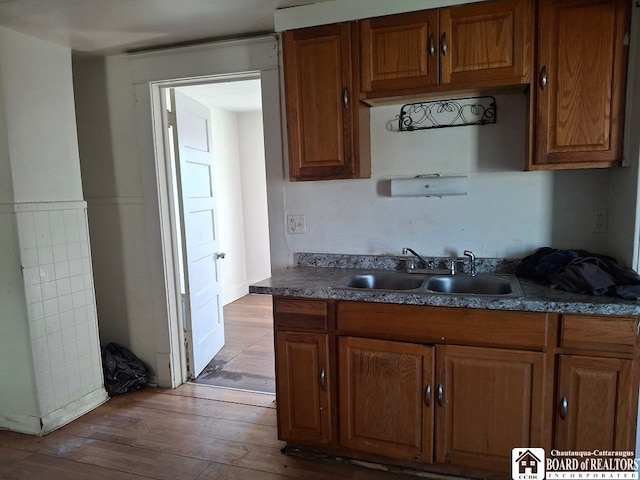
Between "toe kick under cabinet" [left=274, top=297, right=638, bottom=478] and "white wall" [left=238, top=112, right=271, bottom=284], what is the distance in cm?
355

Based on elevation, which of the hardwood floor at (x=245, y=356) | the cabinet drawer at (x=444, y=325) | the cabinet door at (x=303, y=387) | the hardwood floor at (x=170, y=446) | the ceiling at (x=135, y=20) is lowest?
the hardwood floor at (x=170, y=446)

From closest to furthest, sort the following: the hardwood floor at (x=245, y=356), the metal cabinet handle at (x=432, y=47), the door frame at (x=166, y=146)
Answer: the metal cabinet handle at (x=432, y=47), the door frame at (x=166, y=146), the hardwood floor at (x=245, y=356)

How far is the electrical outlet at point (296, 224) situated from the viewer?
2.62 meters

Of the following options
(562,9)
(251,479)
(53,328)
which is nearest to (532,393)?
(251,479)

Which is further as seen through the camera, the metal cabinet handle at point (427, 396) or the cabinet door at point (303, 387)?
the cabinet door at point (303, 387)

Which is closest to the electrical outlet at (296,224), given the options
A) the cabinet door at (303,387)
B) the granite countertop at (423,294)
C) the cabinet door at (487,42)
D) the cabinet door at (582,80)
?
the granite countertop at (423,294)

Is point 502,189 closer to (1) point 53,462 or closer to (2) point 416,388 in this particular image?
(2) point 416,388

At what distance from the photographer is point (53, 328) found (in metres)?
2.54

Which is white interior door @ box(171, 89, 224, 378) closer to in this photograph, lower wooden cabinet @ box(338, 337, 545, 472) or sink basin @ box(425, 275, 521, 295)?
lower wooden cabinet @ box(338, 337, 545, 472)

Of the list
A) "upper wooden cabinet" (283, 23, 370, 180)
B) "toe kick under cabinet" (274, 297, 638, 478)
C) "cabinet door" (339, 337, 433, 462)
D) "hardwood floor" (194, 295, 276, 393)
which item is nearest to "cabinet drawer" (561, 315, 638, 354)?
"toe kick under cabinet" (274, 297, 638, 478)

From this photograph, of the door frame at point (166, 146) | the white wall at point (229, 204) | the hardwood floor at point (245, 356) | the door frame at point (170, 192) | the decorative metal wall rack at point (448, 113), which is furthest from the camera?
the white wall at point (229, 204)

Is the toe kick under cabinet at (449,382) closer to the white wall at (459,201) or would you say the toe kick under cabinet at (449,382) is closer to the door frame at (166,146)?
the white wall at (459,201)

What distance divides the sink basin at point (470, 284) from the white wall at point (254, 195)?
3.54 m

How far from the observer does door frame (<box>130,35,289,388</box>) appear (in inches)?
102
